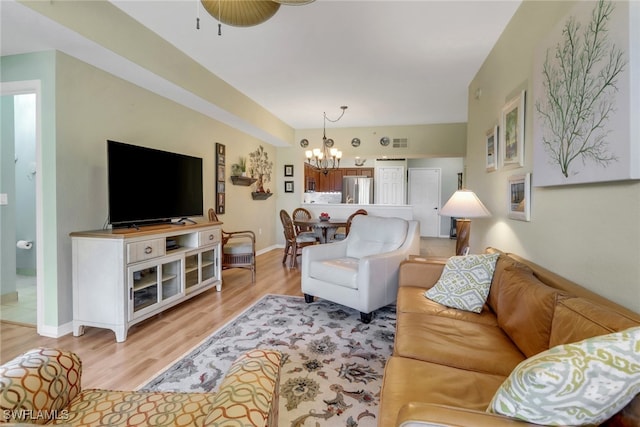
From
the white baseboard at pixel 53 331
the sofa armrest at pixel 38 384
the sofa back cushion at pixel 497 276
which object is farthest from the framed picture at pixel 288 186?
the sofa armrest at pixel 38 384

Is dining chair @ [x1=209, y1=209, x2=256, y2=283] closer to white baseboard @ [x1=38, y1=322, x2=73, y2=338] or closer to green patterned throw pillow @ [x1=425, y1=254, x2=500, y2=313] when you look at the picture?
white baseboard @ [x1=38, y1=322, x2=73, y2=338]

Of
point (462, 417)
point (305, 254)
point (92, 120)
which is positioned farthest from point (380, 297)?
point (92, 120)

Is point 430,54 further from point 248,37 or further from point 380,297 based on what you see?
point 380,297

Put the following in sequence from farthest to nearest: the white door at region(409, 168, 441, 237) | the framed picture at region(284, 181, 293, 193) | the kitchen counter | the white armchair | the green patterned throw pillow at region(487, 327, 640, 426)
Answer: the white door at region(409, 168, 441, 237) → the framed picture at region(284, 181, 293, 193) → the kitchen counter → the white armchair → the green patterned throw pillow at region(487, 327, 640, 426)

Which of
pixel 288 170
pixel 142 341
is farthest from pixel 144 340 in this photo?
pixel 288 170

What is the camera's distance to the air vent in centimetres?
621

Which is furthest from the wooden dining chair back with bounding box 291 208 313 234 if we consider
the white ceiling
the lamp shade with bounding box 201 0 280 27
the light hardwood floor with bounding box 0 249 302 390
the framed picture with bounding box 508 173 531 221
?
the lamp shade with bounding box 201 0 280 27

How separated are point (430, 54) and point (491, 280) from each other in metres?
Answer: 2.45

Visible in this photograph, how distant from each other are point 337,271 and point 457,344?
57.8 inches

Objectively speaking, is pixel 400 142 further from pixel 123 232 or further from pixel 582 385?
pixel 582 385

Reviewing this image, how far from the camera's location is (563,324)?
3.67ft

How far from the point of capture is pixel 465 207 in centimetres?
253

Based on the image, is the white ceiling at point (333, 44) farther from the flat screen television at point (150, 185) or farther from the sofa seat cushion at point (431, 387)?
the sofa seat cushion at point (431, 387)

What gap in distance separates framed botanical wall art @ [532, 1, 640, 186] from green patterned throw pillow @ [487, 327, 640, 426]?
2.40ft
